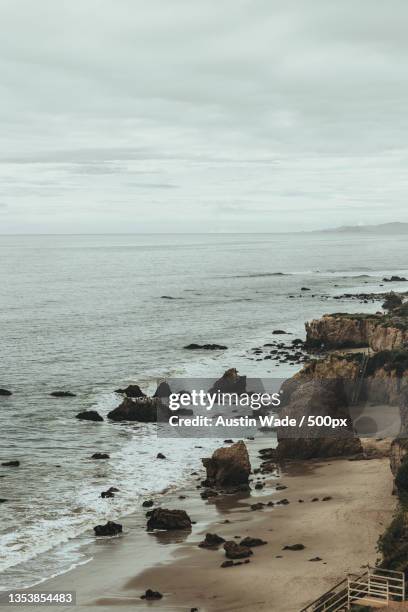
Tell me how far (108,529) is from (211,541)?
5045 millimetres

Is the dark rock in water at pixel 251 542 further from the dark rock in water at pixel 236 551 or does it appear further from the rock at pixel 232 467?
the rock at pixel 232 467

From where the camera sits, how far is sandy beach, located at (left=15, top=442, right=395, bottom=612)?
28.4m

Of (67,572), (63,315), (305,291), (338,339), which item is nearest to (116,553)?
(67,572)

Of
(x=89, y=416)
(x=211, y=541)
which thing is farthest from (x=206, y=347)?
(x=211, y=541)

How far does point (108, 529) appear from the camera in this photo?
35.2 meters

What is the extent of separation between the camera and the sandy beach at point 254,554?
28.4 meters

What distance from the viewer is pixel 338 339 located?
86438mm

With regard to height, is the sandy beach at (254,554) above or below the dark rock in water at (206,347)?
below

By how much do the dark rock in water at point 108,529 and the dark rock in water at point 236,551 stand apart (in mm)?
5630

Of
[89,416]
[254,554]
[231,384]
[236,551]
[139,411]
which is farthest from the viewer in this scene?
[231,384]

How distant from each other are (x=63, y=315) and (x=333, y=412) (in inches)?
3244

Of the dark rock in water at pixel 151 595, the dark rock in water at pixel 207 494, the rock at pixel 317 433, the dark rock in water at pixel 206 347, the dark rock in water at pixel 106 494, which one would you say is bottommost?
the dark rock in water at pixel 151 595

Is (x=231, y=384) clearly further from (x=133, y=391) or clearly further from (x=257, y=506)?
(x=257, y=506)

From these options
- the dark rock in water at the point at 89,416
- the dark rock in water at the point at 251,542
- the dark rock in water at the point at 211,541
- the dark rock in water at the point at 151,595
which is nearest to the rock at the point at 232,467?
the dark rock in water at the point at 211,541
